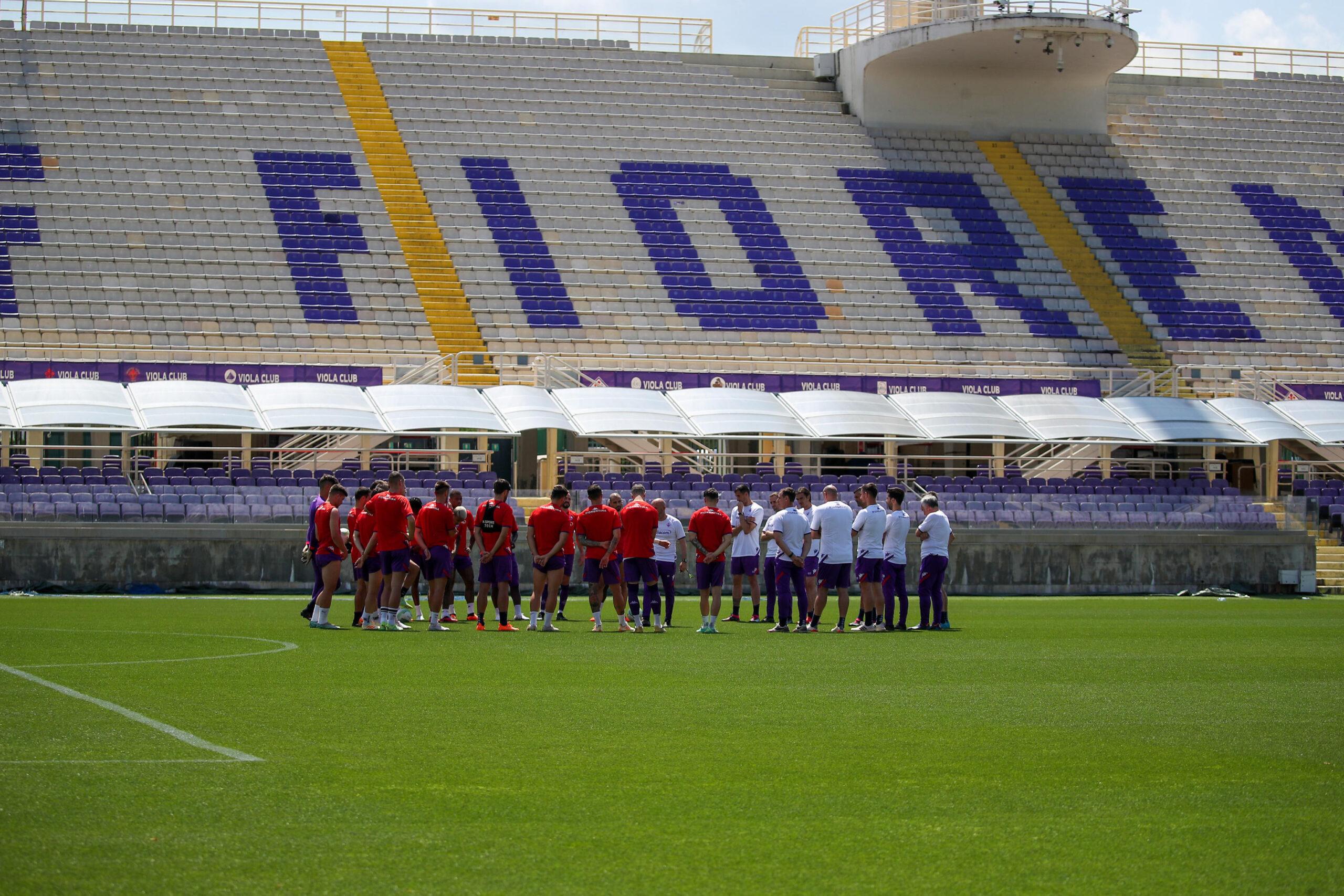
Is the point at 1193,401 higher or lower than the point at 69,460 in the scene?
higher

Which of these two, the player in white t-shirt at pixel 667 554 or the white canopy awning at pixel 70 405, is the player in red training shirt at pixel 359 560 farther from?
the white canopy awning at pixel 70 405

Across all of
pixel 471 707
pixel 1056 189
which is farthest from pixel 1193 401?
pixel 471 707

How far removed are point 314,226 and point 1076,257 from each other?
20.8m

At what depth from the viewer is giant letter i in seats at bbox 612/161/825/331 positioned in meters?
38.4

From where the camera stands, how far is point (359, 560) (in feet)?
54.3

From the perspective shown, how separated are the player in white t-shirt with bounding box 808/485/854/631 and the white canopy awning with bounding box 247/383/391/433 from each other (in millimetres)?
14221

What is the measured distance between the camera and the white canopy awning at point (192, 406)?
2844cm

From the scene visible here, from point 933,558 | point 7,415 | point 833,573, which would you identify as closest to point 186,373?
point 7,415

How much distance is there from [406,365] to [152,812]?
27956 millimetres

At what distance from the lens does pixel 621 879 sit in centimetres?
527

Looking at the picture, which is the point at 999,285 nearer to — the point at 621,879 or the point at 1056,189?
the point at 1056,189

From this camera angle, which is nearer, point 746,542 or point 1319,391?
point 746,542

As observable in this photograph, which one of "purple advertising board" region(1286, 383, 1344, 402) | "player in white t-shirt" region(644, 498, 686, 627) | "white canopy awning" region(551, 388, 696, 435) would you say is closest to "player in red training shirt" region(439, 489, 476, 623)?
"player in white t-shirt" region(644, 498, 686, 627)

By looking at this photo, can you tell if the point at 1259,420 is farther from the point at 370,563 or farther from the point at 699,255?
the point at 370,563
